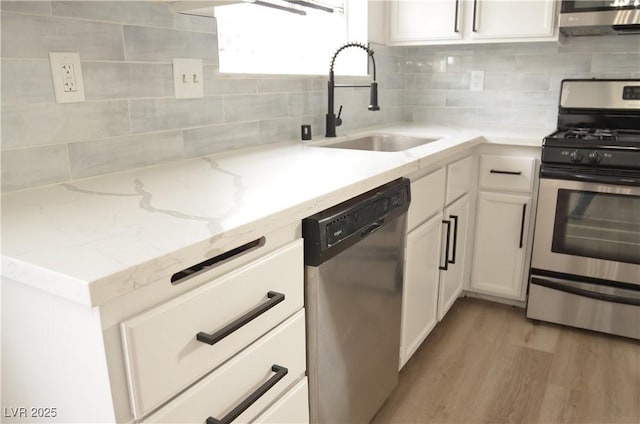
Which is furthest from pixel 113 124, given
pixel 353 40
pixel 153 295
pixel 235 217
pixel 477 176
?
pixel 477 176

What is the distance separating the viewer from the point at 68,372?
2.65ft

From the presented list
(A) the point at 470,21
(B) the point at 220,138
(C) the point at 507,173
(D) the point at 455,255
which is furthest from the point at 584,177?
(B) the point at 220,138

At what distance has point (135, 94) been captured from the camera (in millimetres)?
1428

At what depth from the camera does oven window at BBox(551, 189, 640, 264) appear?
2.16 meters

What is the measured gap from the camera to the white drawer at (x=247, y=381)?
0.88 m

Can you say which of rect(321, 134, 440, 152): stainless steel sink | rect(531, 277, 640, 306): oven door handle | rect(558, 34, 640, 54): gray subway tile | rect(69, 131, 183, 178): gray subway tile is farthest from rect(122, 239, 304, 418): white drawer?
rect(558, 34, 640, 54): gray subway tile

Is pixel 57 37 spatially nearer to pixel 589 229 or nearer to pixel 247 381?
pixel 247 381

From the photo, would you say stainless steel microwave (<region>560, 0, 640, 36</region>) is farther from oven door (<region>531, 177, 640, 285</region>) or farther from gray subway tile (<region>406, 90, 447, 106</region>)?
gray subway tile (<region>406, 90, 447, 106</region>)

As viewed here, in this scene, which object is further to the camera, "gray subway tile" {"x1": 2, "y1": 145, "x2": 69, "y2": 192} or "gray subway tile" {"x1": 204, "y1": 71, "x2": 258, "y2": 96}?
"gray subway tile" {"x1": 204, "y1": 71, "x2": 258, "y2": 96}

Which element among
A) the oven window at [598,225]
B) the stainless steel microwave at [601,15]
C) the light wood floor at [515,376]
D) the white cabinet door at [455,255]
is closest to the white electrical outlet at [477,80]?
the stainless steel microwave at [601,15]

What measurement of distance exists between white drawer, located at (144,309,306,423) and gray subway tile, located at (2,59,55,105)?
0.80m

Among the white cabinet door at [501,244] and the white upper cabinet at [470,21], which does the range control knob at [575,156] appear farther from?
the white upper cabinet at [470,21]

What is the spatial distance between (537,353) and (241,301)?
1749 mm

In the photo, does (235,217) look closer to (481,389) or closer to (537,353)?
(481,389)
